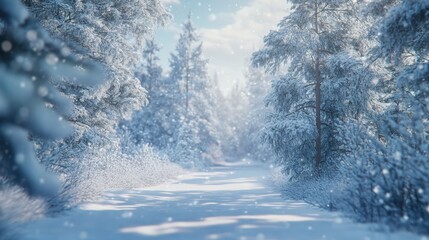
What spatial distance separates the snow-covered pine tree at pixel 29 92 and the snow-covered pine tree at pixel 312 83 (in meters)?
6.80

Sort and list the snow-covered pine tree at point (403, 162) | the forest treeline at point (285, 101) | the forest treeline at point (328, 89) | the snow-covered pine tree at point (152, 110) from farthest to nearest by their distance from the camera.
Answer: the snow-covered pine tree at point (152, 110) → the forest treeline at point (328, 89) → the forest treeline at point (285, 101) → the snow-covered pine tree at point (403, 162)

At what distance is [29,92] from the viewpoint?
8.93 metres

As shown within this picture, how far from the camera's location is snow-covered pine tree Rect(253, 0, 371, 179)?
1205cm

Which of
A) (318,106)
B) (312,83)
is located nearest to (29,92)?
(318,106)

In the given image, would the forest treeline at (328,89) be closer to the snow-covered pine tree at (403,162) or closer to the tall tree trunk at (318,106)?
the tall tree trunk at (318,106)

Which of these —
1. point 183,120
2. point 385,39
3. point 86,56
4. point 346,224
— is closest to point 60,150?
point 86,56

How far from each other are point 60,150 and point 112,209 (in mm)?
3587

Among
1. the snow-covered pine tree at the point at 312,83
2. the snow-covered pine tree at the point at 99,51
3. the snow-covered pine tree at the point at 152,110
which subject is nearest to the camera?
the snow-covered pine tree at the point at 99,51

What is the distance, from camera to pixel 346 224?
5.75 meters

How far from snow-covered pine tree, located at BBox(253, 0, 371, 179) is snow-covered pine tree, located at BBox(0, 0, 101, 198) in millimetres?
6803

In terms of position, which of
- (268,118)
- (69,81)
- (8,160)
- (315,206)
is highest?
(69,81)

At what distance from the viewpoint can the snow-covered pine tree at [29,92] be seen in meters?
7.48

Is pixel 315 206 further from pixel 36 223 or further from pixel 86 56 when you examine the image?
pixel 86 56

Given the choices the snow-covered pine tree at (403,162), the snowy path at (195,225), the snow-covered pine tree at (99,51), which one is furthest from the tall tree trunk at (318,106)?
the snow-covered pine tree at (99,51)
